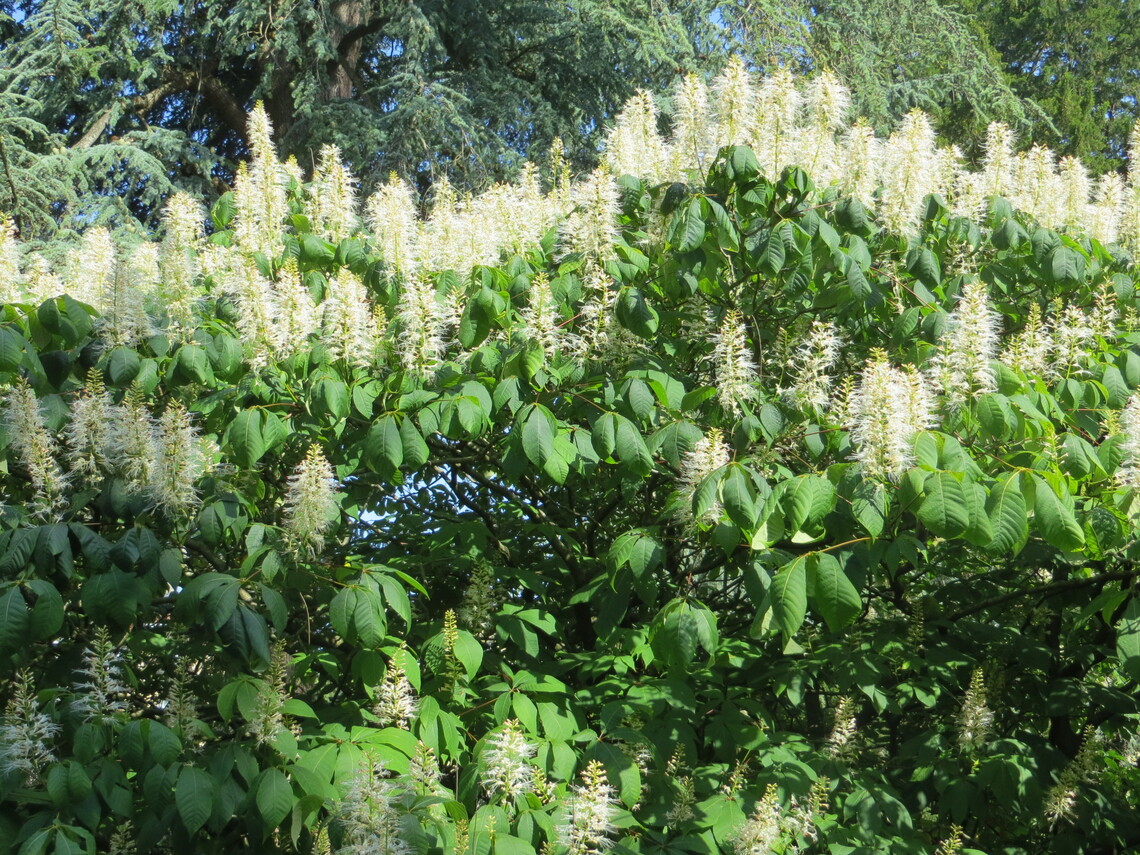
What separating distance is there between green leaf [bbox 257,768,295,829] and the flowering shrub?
1 centimetres

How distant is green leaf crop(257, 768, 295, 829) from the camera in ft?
9.62

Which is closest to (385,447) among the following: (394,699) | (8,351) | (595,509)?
(394,699)

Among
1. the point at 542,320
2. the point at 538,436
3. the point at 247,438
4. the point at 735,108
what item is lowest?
the point at 247,438

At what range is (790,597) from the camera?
290 cm

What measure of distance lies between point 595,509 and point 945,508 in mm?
2083

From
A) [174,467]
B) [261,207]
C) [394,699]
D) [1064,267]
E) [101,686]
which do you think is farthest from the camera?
[261,207]

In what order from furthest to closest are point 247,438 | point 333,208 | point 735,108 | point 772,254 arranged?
point 333,208 < point 735,108 < point 772,254 < point 247,438

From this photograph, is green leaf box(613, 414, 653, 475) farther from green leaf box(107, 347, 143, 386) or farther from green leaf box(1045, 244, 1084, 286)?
green leaf box(1045, 244, 1084, 286)

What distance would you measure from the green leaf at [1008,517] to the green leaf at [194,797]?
2.10 m

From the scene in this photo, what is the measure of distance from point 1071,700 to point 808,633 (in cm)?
101

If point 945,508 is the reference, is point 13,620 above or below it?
below

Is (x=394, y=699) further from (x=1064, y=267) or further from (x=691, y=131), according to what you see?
(x=1064, y=267)

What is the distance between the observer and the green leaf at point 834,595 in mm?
2912

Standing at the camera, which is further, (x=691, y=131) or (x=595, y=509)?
(x=595, y=509)
